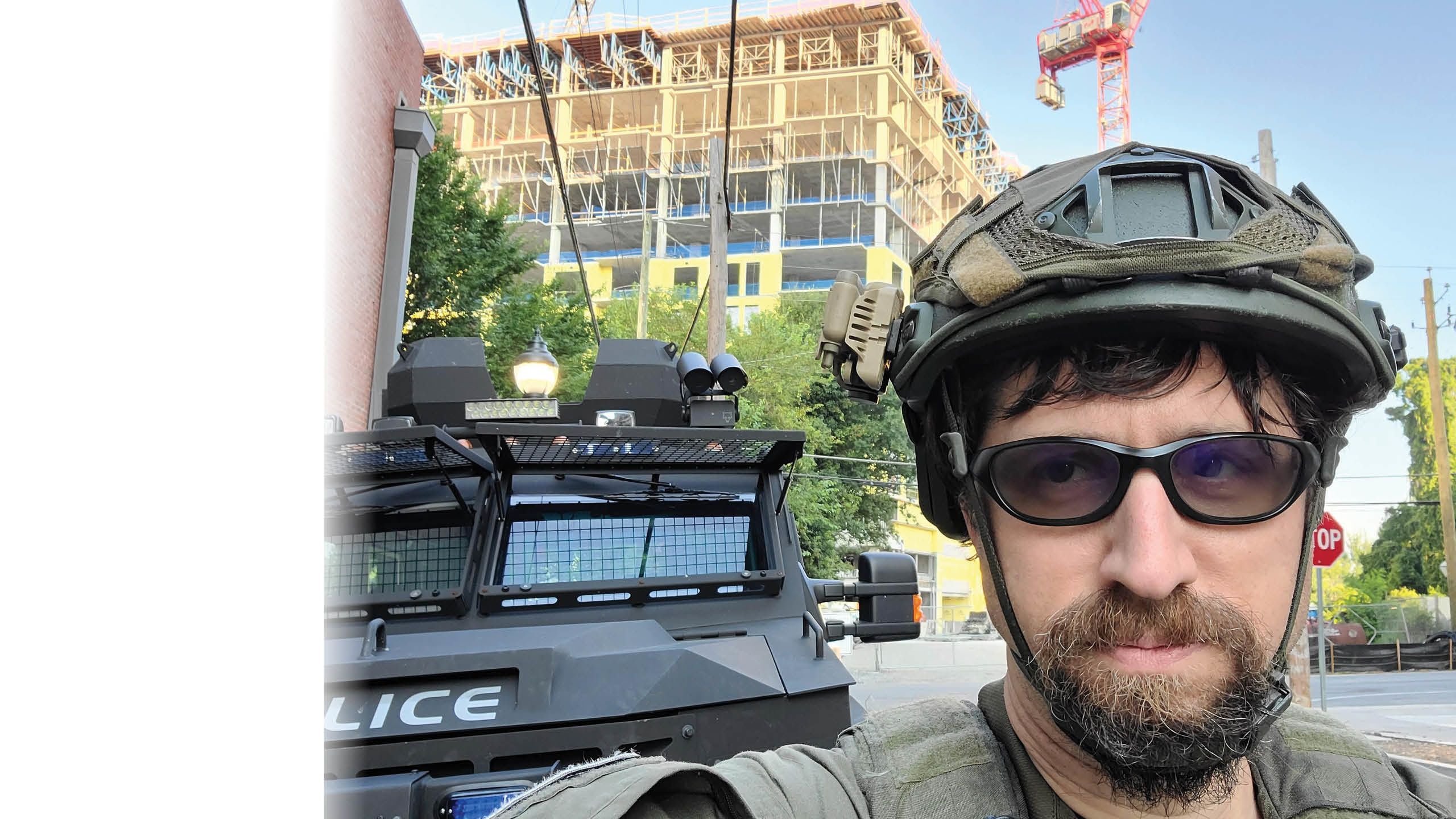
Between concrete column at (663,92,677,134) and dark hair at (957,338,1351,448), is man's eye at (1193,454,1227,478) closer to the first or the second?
dark hair at (957,338,1351,448)

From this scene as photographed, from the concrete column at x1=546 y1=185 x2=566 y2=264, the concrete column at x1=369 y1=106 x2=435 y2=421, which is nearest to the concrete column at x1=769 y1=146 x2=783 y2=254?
the concrete column at x1=546 y1=185 x2=566 y2=264

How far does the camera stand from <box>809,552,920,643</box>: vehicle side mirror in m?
4.37

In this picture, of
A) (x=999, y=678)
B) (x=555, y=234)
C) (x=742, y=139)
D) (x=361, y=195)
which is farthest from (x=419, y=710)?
(x=742, y=139)

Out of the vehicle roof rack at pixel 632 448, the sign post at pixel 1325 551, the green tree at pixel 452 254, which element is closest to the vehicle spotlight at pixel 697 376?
the vehicle roof rack at pixel 632 448

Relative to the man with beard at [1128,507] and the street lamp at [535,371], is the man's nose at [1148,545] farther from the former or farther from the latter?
Result: the street lamp at [535,371]

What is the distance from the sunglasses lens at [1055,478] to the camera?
1311 mm

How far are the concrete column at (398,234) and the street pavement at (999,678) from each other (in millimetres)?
7101

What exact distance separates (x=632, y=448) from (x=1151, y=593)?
3461 millimetres

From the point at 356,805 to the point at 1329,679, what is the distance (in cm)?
2232

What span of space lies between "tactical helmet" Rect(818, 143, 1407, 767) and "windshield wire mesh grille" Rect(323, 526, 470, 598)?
10.7 feet

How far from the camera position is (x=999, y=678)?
945cm

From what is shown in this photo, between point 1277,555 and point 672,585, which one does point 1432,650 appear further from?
point 1277,555

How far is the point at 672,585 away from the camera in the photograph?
4.47m

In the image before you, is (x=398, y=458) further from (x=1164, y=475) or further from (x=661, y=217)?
(x=661, y=217)
